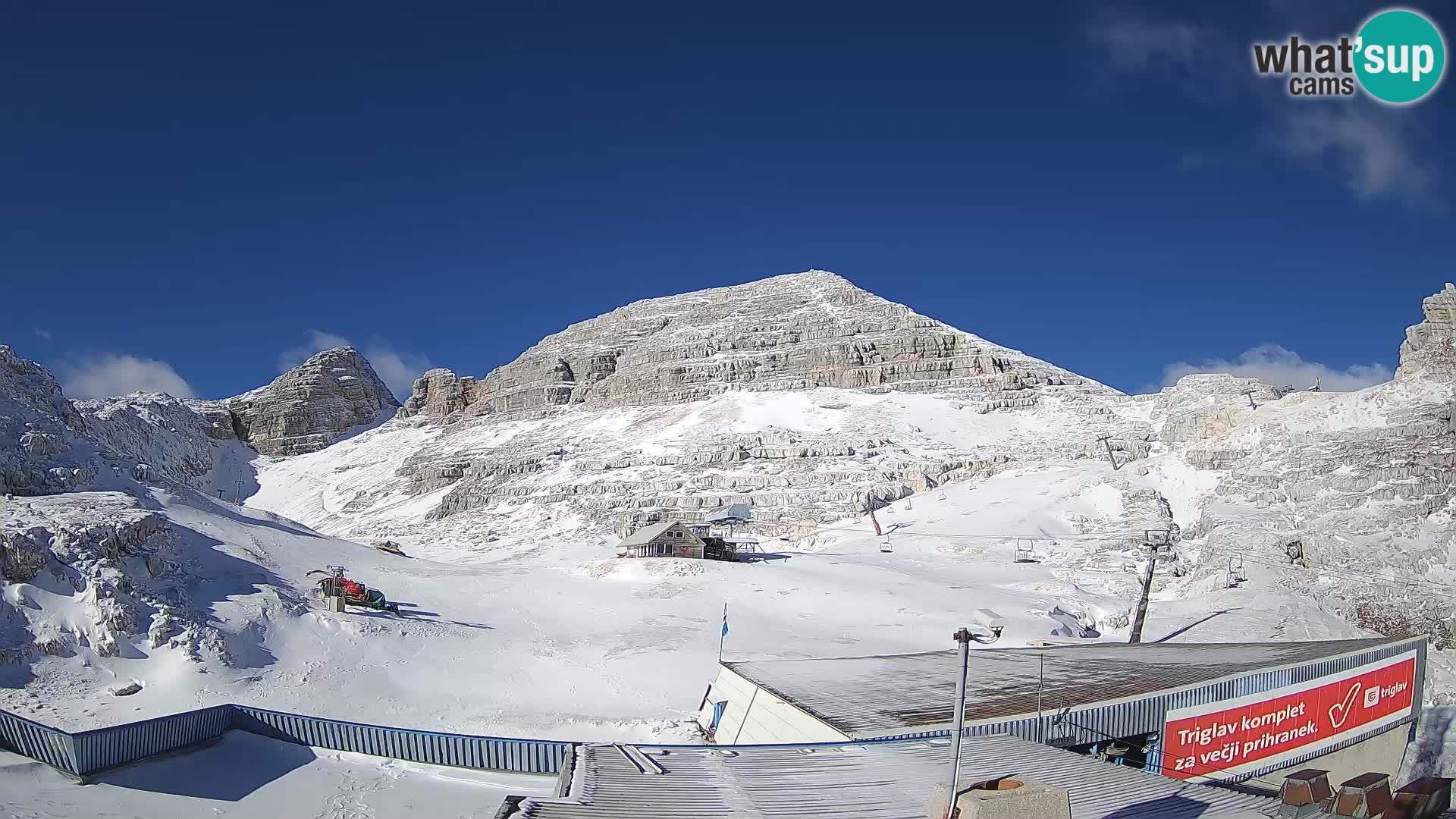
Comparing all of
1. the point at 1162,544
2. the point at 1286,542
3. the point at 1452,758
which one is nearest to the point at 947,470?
the point at 1162,544

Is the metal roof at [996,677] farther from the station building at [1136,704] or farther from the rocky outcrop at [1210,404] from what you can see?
the rocky outcrop at [1210,404]

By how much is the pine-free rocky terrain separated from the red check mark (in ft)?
26.3

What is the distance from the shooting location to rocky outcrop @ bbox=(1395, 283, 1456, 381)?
38312mm

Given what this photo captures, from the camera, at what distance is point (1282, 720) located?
47.1 feet

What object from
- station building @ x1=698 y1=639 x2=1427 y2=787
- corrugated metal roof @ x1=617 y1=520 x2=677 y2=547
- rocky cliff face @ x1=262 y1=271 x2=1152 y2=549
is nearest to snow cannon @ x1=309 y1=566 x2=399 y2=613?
station building @ x1=698 y1=639 x2=1427 y2=787

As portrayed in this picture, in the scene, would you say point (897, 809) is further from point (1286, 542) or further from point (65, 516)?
point (1286, 542)

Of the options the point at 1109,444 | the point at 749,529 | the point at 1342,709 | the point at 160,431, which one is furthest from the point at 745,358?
the point at 1342,709

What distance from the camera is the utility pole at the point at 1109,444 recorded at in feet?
180

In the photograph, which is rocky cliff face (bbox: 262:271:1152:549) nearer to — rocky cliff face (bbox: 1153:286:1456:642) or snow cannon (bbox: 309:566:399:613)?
rocky cliff face (bbox: 1153:286:1456:642)

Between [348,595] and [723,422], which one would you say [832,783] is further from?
[723,422]

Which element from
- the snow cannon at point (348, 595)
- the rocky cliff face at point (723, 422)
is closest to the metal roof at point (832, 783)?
the snow cannon at point (348, 595)

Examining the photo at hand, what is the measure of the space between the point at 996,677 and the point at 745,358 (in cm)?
8107

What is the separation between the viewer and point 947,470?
6309cm

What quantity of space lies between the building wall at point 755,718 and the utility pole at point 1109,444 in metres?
41.4
